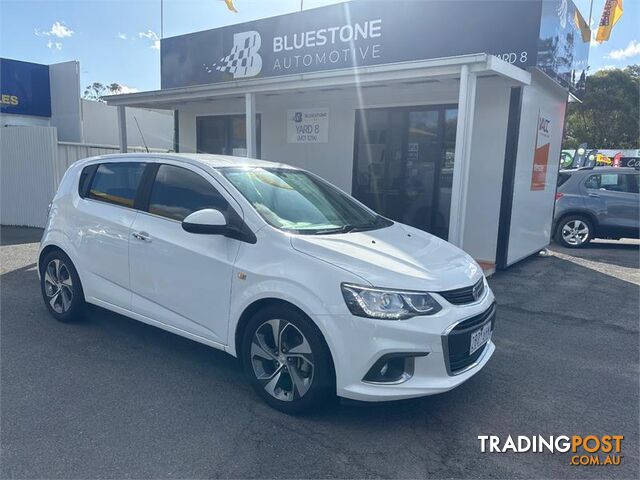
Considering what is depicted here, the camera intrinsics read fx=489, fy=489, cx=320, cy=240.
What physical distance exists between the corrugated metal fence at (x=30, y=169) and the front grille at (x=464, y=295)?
9.98 metres

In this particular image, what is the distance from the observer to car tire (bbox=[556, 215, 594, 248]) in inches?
407

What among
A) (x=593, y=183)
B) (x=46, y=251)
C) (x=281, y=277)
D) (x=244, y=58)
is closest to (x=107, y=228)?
(x=46, y=251)

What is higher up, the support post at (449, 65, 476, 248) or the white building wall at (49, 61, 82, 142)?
the white building wall at (49, 61, 82, 142)

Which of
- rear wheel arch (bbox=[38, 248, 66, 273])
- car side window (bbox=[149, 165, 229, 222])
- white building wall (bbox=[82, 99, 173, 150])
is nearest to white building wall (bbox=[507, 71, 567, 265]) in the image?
car side window (bbox=[149, 165, 229, 222])

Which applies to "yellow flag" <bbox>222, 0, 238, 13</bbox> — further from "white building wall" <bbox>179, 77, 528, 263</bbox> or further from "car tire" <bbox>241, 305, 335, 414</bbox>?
"car tire" <bbox>241, 305, 335, 414</bbox>

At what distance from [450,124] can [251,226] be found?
18.6ft

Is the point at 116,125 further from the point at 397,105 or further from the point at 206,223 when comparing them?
the point at 206,223

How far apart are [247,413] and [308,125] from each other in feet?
24.3

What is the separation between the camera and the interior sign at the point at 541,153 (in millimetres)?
8312

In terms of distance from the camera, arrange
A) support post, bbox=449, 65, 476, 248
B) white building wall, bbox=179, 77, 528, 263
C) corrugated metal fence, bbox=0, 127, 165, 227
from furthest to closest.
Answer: corrugated metal fence, bbox=0, 127, 165, 227, white building wall, bbox=179, 77, 528, 263, support post, bbox=449, 65, 476, 248

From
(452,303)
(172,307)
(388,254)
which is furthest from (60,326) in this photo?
(452,303)

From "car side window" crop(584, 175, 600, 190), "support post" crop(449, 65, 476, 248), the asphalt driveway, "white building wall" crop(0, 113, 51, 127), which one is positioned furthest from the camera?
"white building wall" crop(0, 113, 51, 127)

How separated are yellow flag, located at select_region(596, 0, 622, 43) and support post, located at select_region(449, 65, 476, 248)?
7.78 meters

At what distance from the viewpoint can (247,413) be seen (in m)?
3.27
